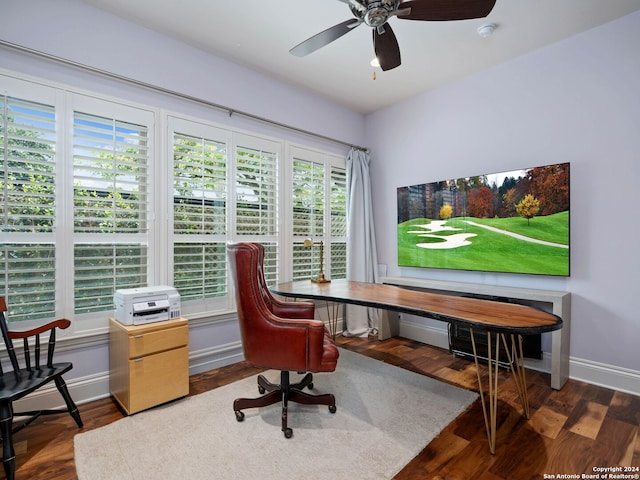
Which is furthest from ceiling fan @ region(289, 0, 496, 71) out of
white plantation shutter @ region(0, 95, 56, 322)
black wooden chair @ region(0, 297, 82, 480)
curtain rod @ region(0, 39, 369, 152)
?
black wooden chair @ region(0, 297, 82, 480)

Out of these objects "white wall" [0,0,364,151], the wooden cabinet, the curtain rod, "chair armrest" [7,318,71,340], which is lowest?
the wooden cabinet

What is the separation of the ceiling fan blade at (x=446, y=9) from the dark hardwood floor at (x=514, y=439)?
247cm

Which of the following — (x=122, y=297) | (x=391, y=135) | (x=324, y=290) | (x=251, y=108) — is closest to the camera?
(x=122, y=297)

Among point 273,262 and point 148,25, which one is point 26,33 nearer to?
point 148,25

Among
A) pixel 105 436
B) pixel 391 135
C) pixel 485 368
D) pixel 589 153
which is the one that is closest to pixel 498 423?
pixel 485 368

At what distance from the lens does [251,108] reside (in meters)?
3.39

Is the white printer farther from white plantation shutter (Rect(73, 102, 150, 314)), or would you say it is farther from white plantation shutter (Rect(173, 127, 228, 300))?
white plantation shutter (Rect(173, 127, 228, 300))

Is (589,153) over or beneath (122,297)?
over

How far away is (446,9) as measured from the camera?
6.03 ft

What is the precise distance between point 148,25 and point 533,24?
10.3ft

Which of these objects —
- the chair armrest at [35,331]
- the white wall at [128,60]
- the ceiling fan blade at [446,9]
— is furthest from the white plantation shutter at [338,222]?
the chair armrest at [35,331]

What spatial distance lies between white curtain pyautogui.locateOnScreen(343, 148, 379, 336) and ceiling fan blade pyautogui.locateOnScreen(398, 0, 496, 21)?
94.7 inches

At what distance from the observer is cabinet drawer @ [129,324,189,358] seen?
2219 millimetres

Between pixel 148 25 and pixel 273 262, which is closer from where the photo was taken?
pixel 148 25
